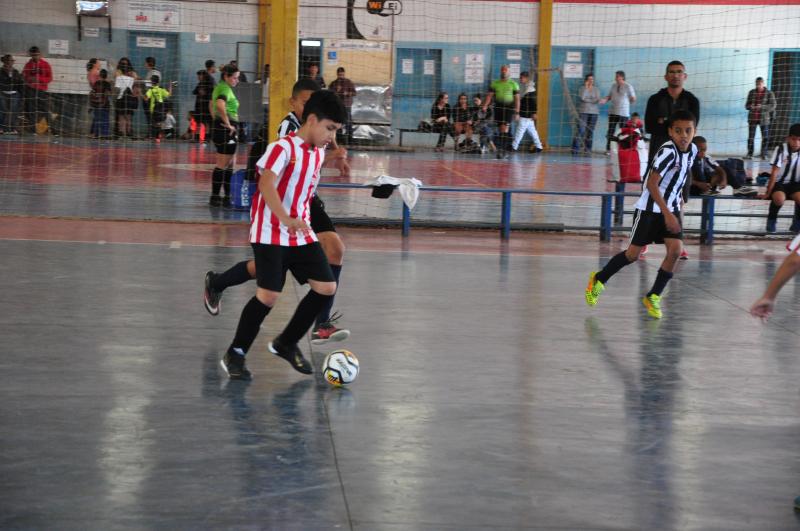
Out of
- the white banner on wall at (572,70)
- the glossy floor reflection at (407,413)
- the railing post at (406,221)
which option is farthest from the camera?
the white banner on wall at (572,70)

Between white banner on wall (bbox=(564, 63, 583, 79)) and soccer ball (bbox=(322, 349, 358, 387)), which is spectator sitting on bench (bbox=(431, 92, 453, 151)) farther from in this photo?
soccer ball (bbox=(322, 349, 358, 387))

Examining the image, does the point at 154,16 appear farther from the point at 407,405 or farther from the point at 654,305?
the point at 407,405

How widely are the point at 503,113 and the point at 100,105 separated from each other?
10.5m

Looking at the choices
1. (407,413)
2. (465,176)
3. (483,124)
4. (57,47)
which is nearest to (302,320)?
(407,413)

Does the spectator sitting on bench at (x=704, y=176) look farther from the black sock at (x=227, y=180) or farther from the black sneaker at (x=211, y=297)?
the black sneaker at (x=211, y=297)

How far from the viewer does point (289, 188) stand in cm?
634

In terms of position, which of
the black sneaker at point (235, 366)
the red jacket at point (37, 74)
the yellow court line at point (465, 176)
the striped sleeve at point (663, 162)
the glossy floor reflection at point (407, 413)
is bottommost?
the glossy floor reflection at point (407, 413)

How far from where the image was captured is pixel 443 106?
29750 mm

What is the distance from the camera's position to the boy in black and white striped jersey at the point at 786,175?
1413 centimetres

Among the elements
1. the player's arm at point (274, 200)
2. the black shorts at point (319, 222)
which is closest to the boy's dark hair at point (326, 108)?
the player's arm at point (274, 200)

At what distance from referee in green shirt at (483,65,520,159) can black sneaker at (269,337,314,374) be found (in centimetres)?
2216

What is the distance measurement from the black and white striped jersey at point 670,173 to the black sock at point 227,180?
821cm

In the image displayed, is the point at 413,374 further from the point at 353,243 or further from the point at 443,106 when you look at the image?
the point at 443,106

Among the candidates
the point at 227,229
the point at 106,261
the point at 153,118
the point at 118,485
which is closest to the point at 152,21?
the point at 153,118
